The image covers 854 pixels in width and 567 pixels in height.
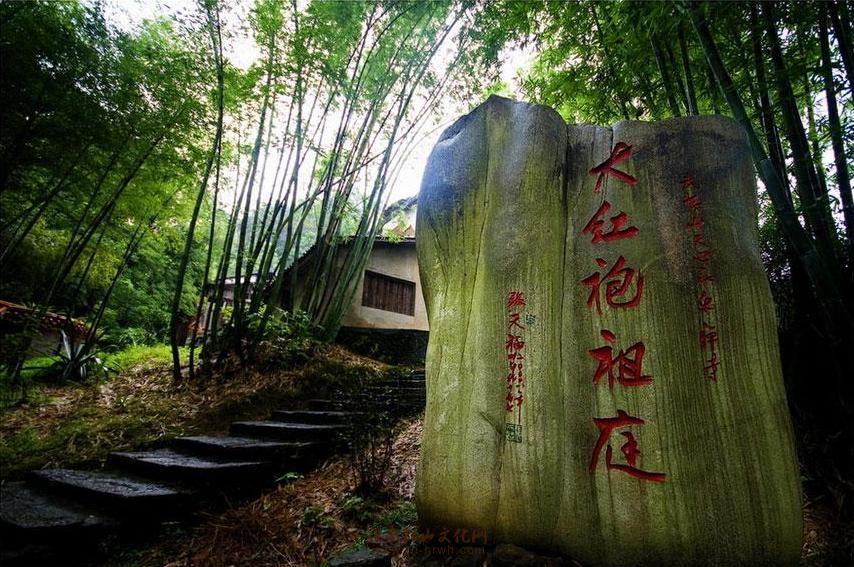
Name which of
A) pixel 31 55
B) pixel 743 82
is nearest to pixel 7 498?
pixel 31 55

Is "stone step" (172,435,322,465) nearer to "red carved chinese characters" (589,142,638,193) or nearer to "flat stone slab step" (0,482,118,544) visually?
"flat stone slab step" (0,482,118,544)

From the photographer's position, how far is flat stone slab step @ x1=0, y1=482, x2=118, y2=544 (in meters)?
2.19

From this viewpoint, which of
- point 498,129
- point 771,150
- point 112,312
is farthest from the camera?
point 112,312

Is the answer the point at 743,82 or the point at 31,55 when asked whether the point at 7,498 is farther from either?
the point at 743,82

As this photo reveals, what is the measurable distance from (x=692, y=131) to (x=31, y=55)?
537 centimetres

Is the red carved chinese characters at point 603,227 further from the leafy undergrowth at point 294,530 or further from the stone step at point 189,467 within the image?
the stone step at point 189,467

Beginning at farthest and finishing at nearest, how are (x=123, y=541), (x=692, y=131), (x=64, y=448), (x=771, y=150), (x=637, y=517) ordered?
(x=64, y=448), (x=771, y=150), (x=123, y=541), (x=692, y=131), (x=637, y=517)

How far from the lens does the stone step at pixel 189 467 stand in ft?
9.64

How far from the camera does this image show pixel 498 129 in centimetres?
264

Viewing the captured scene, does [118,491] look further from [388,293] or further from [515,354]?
[388,293]

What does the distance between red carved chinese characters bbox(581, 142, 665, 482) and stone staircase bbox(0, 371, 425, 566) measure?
190cm

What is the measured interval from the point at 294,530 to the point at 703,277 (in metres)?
2.92

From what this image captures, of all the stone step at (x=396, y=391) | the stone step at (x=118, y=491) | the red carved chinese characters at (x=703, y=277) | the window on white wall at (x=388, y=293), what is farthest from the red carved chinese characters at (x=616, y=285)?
the window on white wall at (x=388, y=293)

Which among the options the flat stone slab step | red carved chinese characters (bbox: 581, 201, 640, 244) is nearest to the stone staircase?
the flat stone slab step
